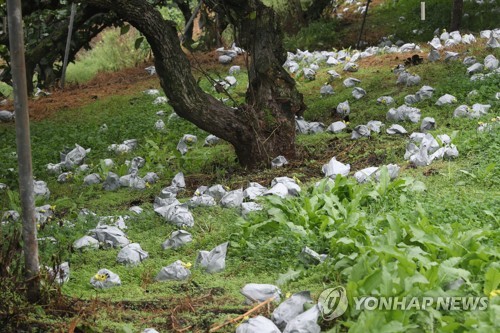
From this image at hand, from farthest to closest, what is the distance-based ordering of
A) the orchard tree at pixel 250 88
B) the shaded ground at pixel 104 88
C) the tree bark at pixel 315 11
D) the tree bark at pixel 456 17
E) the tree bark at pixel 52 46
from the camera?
the tree bark at pixel 315 11 < the tree bark at pixel 456 17 < the tree bark at pixel 52 46 < the shaded ground at pixel 104 88 < the orchard tree at pixel 250 88

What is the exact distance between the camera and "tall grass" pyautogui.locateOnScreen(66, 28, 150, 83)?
1222 centimetres

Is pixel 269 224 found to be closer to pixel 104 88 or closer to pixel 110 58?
pixel 104 88

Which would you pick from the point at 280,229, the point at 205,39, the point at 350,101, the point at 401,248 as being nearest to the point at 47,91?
the point at 205,39

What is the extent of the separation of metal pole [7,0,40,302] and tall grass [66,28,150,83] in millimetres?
8342

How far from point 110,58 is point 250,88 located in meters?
7.14

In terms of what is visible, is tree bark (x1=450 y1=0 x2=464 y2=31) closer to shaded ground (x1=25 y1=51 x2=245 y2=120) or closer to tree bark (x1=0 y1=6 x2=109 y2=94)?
shaded ground (x1=25 y1=51 x2=245 y2=120)

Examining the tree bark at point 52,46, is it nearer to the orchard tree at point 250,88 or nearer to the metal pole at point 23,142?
the orchard tree at point 250,88

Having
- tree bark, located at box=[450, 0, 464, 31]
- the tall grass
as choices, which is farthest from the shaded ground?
tree bark, located at box=[450, 0, 464, 31]

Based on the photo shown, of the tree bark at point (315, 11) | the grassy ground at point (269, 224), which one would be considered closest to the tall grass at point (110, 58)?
the tree bark at point (315, 11)

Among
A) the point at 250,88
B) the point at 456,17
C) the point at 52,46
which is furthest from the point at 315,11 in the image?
the point at 250,88

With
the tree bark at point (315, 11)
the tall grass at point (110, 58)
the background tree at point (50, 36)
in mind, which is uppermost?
the background tree at point (50, 36)

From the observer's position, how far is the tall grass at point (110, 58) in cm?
1222

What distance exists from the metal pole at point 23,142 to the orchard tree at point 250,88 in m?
2.19

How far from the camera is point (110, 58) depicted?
12.8 metres
